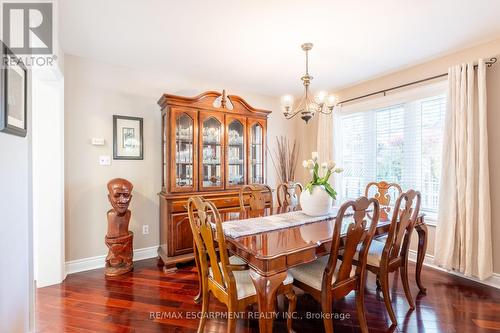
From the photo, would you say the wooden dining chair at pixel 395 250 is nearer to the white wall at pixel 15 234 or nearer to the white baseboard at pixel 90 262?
the white wall at pixel 15 234

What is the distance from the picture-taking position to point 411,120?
3.00 meters

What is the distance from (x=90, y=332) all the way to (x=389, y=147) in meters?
3.73

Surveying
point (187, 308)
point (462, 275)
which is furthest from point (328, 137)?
point (187, 308)

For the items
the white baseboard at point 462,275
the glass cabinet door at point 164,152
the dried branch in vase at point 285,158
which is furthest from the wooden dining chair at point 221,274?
the dried branch in vase at point 285,158

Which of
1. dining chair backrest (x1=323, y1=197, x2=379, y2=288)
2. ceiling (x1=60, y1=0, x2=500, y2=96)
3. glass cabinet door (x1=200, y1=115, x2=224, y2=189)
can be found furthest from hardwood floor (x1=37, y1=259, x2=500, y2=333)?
ceiling (x1=60, y1=0, x2=500, y2=96)

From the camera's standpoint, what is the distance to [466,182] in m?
2.41

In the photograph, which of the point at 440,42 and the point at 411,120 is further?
the point at 411,120

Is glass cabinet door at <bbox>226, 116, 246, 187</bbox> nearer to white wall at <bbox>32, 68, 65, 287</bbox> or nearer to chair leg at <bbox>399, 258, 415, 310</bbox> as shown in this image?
white wall at <bbox>32, 68, 65, 287</bbox>

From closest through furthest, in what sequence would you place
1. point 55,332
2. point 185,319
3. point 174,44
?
point 55,332 < point 185,319 < point 174,44

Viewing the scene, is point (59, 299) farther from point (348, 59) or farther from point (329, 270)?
point (348, 59)

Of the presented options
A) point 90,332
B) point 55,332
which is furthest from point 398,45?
point 55,332

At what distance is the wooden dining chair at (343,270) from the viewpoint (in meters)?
1.46

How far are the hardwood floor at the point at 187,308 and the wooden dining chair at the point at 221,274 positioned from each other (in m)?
0.38

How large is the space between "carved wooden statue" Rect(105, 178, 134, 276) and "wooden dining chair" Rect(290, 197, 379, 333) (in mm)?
1910
